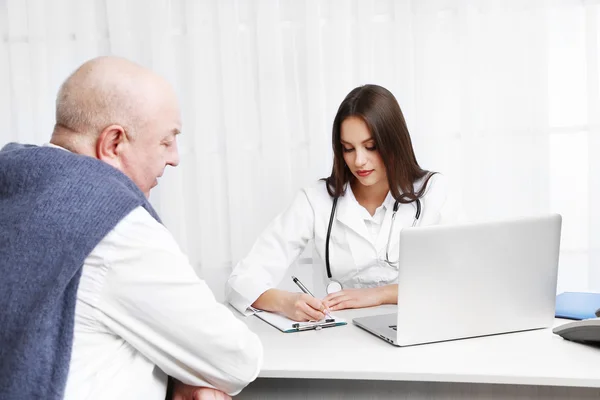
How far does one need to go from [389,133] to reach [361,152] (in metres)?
0.12

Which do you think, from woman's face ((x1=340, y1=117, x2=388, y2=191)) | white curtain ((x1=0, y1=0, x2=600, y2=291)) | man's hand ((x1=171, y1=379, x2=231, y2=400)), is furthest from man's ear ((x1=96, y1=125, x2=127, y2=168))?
white curtain ((x1=0, y1=0, x2=600, y2=291))

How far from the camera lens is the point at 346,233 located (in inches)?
93.2

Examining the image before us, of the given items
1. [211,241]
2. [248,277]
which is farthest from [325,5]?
[248,277]

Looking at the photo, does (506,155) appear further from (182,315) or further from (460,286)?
(182,315)

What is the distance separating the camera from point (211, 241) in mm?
3146

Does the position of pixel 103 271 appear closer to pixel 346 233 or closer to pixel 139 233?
pixel 139 233

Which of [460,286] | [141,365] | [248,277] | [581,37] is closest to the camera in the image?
[141,365]

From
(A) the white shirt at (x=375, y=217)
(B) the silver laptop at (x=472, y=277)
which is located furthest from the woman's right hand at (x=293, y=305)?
(A) the white shirt at (x=375, y=217)

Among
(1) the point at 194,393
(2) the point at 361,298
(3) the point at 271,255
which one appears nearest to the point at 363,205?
(3) the point at 271,255

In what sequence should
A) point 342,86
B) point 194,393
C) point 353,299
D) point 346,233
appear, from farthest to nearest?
point 342,86 → point 346,233 → point 353,299 → point 194,393

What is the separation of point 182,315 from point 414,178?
1.40 metres

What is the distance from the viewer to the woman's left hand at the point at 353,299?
1935mm

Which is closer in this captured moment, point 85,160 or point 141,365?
point 85,160

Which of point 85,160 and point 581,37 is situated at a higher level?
point 581,37
